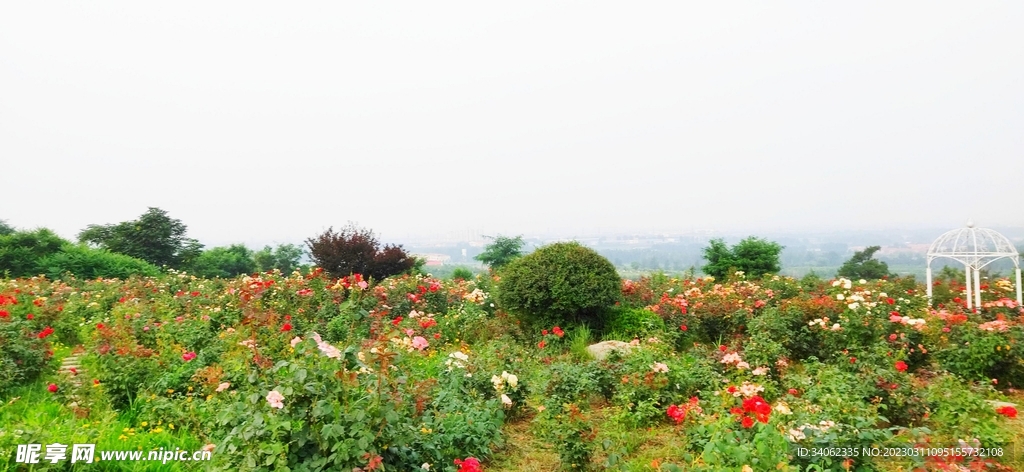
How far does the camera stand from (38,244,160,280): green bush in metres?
→ 14.5

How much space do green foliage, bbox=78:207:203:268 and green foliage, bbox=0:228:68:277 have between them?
3.18 m

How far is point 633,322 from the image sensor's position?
7125mm

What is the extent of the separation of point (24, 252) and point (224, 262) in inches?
223

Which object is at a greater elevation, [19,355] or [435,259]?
[19,355]

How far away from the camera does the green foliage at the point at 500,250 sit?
17812 millimetres

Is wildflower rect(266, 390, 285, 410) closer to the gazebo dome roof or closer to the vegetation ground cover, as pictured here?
the vegetation ground cover

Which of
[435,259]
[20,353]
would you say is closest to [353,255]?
[435,259]

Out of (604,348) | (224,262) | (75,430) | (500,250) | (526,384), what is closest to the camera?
(75,430)

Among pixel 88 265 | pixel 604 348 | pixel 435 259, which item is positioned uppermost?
pixel 88 265

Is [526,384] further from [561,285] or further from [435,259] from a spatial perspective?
[435,259]

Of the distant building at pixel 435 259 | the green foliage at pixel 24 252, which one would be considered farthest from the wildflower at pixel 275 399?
the green foliage at pixel 24 252

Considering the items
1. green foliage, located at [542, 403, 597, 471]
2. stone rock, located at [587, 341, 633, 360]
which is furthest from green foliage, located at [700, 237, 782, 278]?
green foliage, located at [542, 403, 597, 471]

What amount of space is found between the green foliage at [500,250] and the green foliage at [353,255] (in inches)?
194

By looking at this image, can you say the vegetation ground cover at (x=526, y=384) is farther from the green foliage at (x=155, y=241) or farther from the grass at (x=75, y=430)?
the green foliage at (x=155, y=241)
